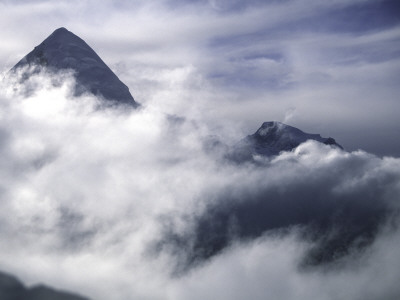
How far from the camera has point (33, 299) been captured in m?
200

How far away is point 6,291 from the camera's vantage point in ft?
615

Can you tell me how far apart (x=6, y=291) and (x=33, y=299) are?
18890 mm

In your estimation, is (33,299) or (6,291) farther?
(33,299)
